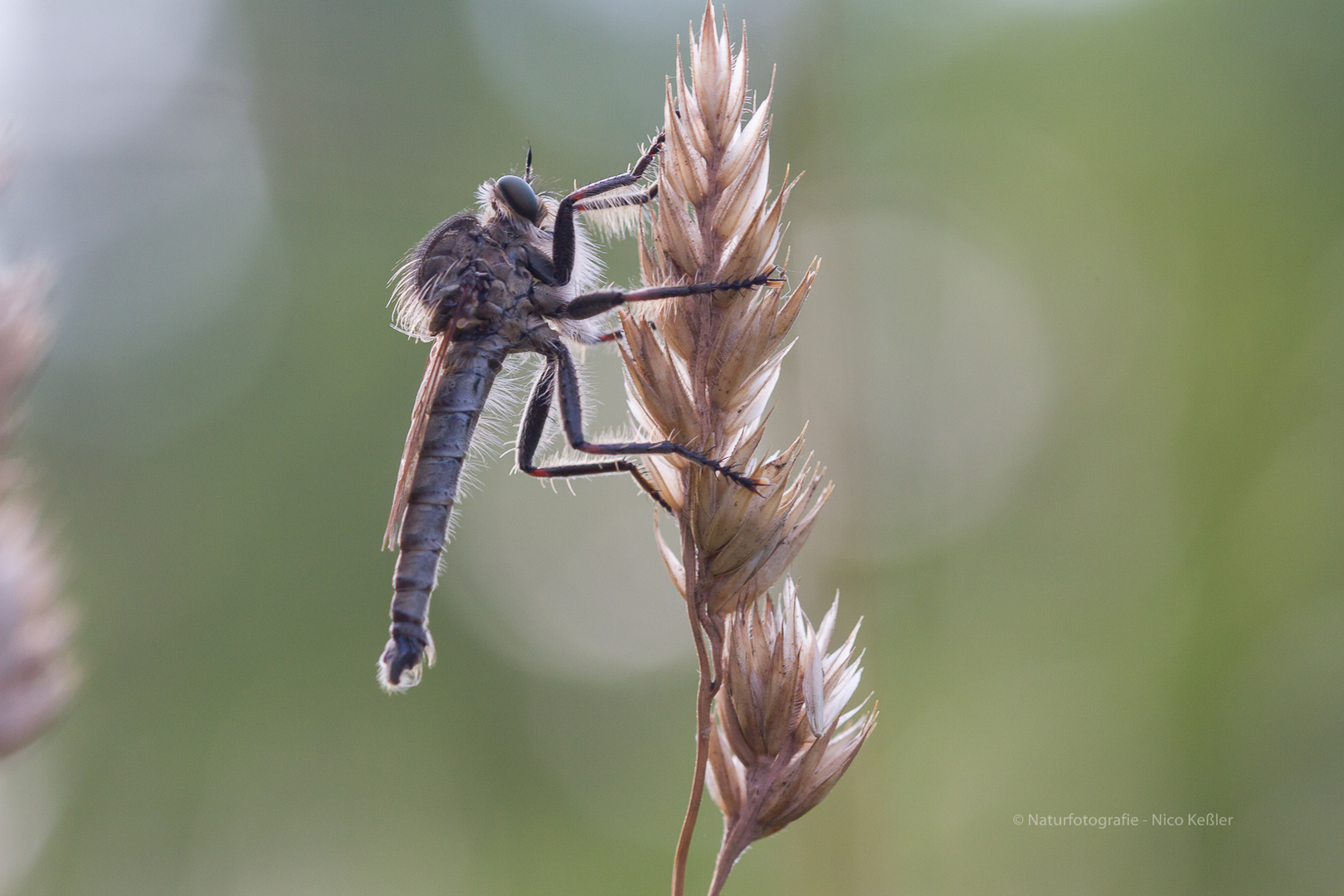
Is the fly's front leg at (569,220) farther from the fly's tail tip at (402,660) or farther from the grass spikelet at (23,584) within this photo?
the grass spikelet at (23,584)

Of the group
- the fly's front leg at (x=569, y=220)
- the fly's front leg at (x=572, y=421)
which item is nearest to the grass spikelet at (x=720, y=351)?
the fly's front leg at (x=572, y=421)

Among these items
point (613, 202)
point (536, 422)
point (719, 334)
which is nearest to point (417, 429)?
point (536, 422)

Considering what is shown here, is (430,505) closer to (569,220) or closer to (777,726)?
(569,220)

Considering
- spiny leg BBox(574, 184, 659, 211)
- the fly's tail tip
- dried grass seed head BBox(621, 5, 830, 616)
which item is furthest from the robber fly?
dried grass seed head BBox(621, 5, 830, 616)

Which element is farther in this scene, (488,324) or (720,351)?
(488,324)

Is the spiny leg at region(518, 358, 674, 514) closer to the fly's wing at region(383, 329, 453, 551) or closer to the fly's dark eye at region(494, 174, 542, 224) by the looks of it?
the fly's wing at region(383, 329, 453, 551)
